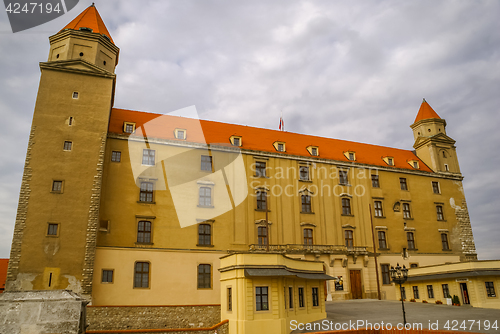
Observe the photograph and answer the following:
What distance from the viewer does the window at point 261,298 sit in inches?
798

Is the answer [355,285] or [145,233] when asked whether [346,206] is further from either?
[145,233]

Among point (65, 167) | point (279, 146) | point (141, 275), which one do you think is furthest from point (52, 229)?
point (279, 146)

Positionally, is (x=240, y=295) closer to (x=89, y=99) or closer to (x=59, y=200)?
(x=59, y=200)

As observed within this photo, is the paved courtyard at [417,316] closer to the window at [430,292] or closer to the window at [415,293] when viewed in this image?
the window at [430,292]

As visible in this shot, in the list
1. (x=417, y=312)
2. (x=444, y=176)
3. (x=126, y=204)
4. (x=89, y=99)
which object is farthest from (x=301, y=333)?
(x=444, y=176)

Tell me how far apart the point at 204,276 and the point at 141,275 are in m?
4.80

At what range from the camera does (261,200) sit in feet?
115

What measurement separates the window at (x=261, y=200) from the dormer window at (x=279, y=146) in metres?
5.17

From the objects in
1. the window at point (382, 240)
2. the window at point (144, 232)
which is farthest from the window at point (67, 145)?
the window at point (382, 240)

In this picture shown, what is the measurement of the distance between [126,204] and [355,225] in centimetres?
2149

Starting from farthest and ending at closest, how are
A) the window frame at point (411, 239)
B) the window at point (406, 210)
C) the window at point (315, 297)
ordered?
the window at point (406, 210)
the window frame at point (411, 239)
the window at point (315, 297)

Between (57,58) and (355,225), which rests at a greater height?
(57,58)

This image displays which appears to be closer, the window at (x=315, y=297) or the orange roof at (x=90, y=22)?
the window at (x=315, y=297)

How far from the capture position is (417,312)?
83.7 feet
